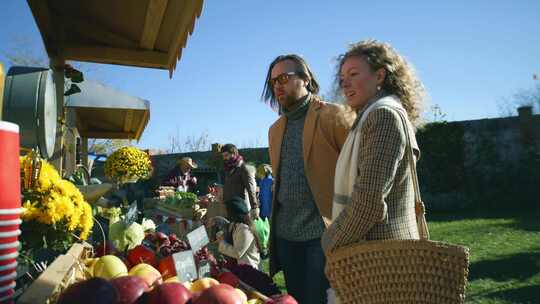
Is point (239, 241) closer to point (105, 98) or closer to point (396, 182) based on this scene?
point (396, 182)

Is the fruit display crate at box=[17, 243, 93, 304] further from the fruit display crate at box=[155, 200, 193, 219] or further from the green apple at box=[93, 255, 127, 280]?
the fruit display crate at box=[155, 200, 193, 219]

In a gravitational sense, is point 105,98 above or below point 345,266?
above

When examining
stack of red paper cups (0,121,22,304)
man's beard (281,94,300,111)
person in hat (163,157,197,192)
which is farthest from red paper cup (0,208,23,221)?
person in hat (163,157,197,192)

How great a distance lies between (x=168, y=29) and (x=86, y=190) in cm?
171

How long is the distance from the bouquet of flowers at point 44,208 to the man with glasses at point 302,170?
1.14 metres

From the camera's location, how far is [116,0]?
3293mm

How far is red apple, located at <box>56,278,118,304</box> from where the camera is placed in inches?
40.7

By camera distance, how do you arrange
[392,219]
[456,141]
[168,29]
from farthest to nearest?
1. [456,141]
2. [168,29]
3. [392,219]

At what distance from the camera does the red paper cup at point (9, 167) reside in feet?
2.78

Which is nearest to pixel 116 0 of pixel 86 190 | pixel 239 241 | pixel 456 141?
pixel 86 190

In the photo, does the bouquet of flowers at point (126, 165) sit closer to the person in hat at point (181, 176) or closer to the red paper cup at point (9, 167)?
the person in hat at point (181, 176)

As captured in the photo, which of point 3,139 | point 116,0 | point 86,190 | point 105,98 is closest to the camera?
point 3,139

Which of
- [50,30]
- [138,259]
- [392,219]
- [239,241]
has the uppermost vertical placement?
[50,30]

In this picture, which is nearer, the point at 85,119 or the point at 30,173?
the point at 30,173
